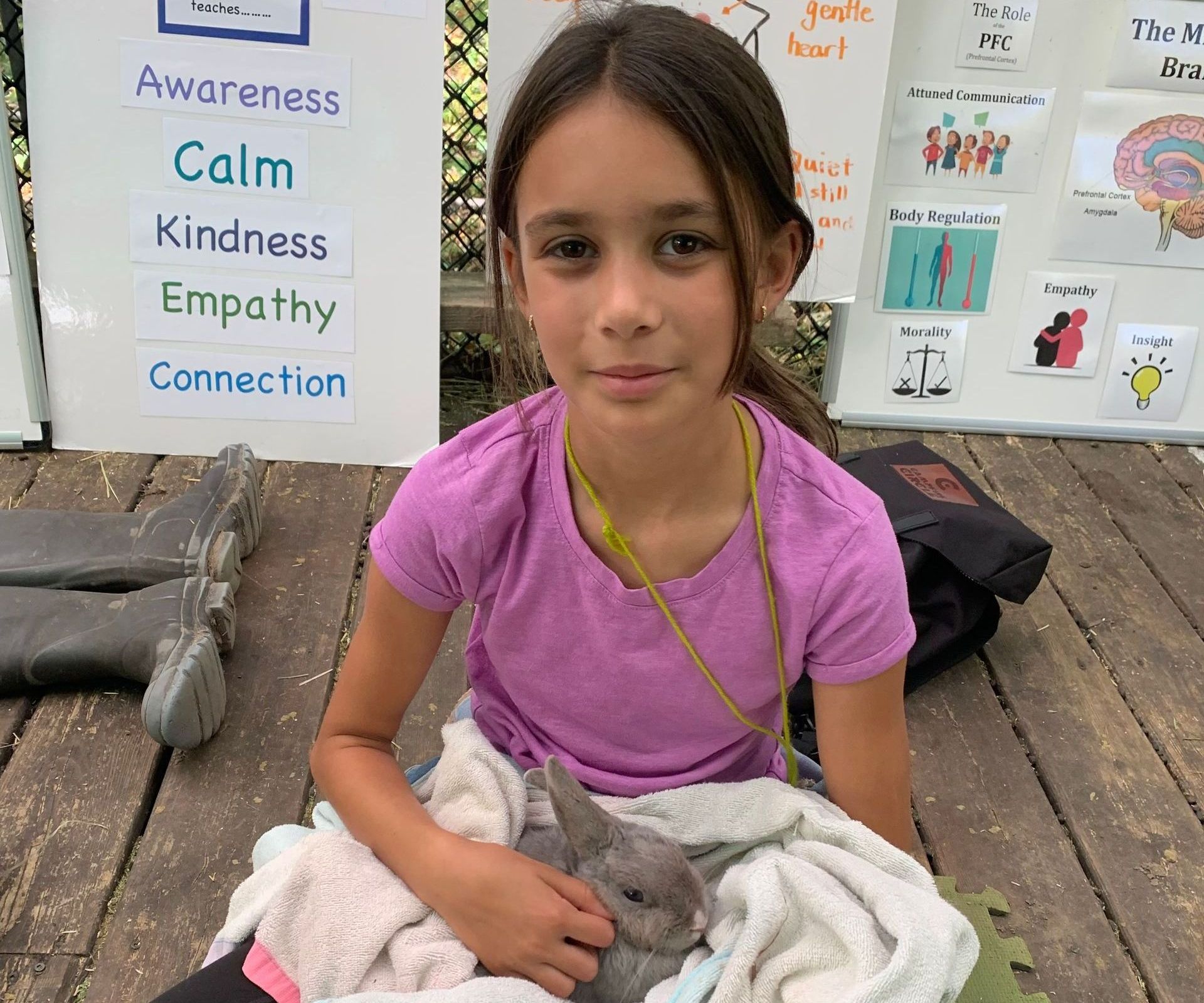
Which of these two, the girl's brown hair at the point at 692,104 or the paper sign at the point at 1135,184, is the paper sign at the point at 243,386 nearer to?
the girl's brown hair at the point at 692,104

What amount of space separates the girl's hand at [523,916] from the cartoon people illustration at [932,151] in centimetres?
219

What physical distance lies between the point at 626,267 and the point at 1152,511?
85.4 inches

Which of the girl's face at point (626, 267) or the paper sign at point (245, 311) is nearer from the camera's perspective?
the girl's face at point (626, 267)

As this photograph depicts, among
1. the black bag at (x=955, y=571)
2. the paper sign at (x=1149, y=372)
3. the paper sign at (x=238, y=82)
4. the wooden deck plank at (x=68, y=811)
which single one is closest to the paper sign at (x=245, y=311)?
the paper sign at (x=238, y=82)

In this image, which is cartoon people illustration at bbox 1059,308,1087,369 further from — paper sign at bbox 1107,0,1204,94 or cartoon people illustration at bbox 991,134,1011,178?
paper sign at bbox 1107,0,1204,94

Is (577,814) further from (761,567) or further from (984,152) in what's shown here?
(984,152)

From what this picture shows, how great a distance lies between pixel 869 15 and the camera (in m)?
2.53

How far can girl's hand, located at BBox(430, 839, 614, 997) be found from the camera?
3.30 feet

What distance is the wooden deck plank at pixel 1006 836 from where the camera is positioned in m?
1.50

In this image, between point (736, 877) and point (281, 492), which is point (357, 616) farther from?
point (736, 877)

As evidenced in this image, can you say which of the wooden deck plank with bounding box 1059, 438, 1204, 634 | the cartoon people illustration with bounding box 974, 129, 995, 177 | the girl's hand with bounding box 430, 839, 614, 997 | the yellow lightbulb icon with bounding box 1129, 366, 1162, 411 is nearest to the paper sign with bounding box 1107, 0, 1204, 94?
the cartoon people illustration with bounding box 974, 129, 995, 177

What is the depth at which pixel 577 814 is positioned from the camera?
40.8 inches

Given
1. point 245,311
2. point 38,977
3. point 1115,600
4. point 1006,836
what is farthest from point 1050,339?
point 38,977

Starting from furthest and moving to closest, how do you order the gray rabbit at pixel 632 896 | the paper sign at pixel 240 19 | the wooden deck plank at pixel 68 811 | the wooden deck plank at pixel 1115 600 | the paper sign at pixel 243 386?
the paper sign at pixel 243 386, the paper sign at pixel 240 19, the wooden deck plank at pixel 1115 600, the wooden deck plank at pixel 68 811, the gray rabbit at pixel 632 896
